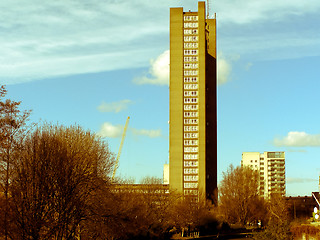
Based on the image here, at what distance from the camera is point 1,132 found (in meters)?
39.8

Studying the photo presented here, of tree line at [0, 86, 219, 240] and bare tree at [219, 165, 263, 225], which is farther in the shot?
bare tree at [219, 165, 263, 225]

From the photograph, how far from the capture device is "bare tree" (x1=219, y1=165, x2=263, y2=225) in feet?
465

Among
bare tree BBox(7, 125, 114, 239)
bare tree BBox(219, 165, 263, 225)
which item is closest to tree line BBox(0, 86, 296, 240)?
bare tree BBox(7, 125, 114, 239)

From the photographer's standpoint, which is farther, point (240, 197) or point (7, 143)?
point (240, 197)

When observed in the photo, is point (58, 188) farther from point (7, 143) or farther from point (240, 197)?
point (240, 197)

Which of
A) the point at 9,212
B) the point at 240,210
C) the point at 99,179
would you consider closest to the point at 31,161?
the point at 9,212

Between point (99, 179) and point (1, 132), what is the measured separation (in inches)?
1026

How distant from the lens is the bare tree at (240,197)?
141750 mm

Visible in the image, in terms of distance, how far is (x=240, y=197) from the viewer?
142m

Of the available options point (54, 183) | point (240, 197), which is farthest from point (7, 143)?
point (240, 197)

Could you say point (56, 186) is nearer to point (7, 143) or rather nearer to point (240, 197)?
point (7, 143)

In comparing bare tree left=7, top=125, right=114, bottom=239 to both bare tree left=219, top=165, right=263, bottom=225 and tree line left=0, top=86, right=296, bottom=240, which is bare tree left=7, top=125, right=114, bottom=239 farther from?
bare tree left=219, top=165, right=263, bottom=225

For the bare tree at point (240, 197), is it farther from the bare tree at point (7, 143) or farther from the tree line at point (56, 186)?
the bare tree at point (7, 143)

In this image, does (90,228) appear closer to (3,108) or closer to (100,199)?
(100,199)
